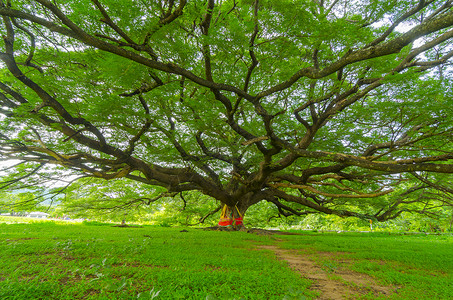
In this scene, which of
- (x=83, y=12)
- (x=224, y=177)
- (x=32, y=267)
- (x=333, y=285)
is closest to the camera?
(x=32, y=267)

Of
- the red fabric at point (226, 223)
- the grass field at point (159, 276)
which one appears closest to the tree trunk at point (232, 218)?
the red fabric at point (226, 223)

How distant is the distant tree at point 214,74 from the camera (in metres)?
3.31

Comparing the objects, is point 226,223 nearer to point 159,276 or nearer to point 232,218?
point 232,218

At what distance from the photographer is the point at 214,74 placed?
16.0 ft

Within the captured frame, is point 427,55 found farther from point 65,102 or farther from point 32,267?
point 65,102

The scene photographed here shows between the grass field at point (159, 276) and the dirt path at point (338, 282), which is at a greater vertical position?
the grass field at point (159, 276)

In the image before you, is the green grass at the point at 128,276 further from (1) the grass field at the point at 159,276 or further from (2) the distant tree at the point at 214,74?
(2) the distant tree at the point at 214,74

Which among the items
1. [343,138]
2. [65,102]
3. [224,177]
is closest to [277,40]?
[343,138]

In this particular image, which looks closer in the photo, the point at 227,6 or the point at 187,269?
the point at 187,269

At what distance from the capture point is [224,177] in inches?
372

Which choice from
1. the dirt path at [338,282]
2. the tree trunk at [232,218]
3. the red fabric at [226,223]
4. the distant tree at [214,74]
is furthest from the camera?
the red fabric at [226,223]

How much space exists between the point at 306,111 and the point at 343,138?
1497mm

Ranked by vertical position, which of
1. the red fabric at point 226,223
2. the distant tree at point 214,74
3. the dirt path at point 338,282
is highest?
the distant tree at point 214,74

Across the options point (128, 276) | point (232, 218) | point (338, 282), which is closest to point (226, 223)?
point (232, 218)
